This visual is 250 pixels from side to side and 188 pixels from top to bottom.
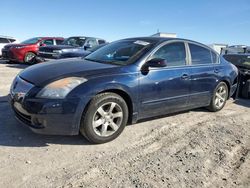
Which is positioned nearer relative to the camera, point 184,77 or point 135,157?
point 135,157

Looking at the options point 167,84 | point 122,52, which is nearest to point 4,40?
point 122,52

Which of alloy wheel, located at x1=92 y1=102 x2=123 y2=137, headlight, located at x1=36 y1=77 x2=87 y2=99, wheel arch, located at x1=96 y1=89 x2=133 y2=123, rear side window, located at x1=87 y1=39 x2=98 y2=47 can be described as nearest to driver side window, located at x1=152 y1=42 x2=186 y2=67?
wheel arch, located at x1=96 y1=89 x2=133 y2=123

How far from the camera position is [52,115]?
11.6 ft

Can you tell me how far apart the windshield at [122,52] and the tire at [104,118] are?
0.73 m

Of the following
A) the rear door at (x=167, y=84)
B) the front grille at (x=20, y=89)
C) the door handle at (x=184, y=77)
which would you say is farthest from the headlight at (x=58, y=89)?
the door handle at (x=184, y=77)

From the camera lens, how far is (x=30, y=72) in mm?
4137

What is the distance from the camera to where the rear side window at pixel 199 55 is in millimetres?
5297

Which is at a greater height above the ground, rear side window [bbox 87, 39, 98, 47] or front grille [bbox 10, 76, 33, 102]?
rear side window [bbox 87, 39, 98, 47]

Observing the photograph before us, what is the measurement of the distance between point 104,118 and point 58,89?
0.79 m

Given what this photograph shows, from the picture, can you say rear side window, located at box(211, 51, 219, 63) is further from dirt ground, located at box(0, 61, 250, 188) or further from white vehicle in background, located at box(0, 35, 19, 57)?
white vehicle in background, located at box(0, 35, 19, 57)

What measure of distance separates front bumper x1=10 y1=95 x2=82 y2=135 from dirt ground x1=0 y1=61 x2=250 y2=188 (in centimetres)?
29

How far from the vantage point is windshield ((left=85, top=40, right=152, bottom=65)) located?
14.5ft

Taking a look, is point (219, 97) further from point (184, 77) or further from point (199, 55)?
point (184, 77)

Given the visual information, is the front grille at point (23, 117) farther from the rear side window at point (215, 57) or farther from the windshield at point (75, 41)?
the windshield at point (75, 41)
